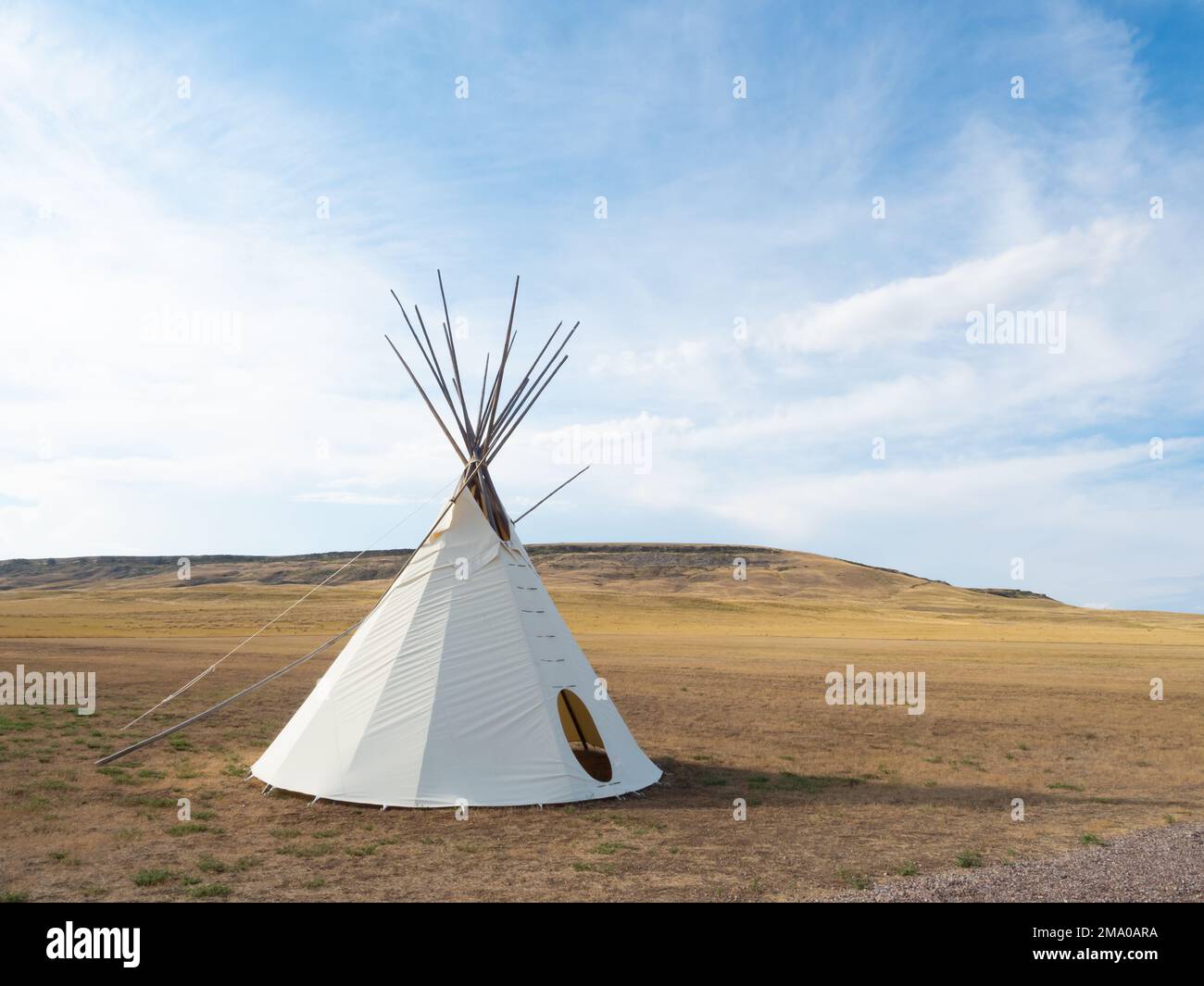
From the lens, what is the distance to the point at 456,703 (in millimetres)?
11602

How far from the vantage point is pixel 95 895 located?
7.72 metres

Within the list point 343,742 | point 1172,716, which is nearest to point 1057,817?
point 343,742

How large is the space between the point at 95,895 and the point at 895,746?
14657mm

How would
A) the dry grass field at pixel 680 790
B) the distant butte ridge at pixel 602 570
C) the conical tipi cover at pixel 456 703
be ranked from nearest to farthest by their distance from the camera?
the dry grass field at pixel 680 790 → the conical tipi cover at pixel 456 703 → the distant butte ridge at pixel 602 570

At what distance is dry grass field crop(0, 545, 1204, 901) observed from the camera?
857 centimetres

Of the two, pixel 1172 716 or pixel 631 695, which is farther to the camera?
pixel 631 695

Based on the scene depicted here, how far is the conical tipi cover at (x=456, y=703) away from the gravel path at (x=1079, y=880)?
495 centimetres

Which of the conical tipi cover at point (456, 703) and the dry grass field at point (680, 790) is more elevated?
the conical tipi cover at point (456, 703)

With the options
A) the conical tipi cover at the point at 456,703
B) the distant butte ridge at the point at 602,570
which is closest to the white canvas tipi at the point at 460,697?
the conical tipi cover at the point at 456,703

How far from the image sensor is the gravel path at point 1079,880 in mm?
7547

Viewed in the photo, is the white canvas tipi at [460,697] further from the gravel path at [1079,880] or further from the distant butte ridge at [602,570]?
the distant butte ridge at [602,570]

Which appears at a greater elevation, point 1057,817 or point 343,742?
point 343,742

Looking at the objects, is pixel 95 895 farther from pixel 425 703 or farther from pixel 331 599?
pixel 331 599
